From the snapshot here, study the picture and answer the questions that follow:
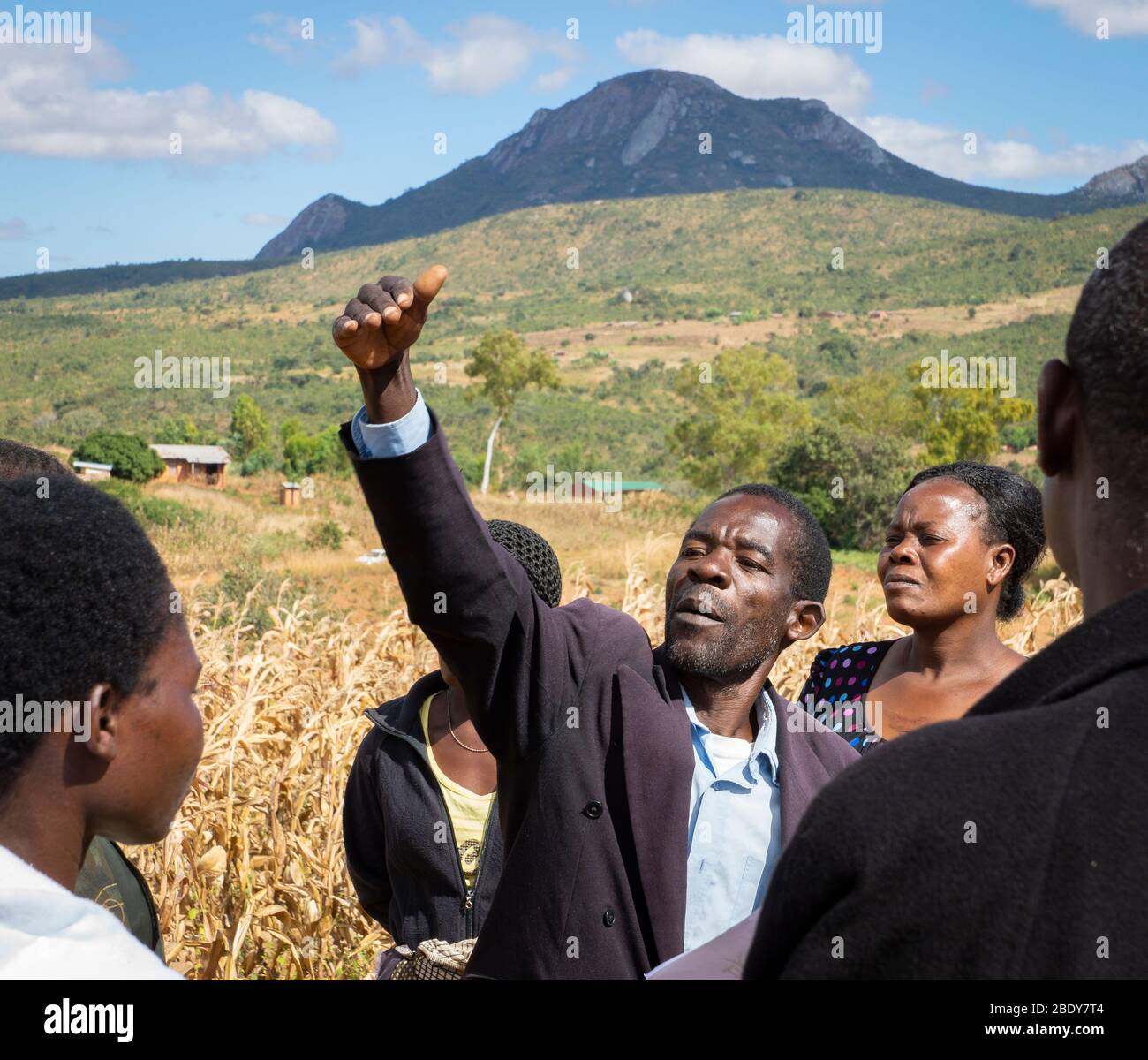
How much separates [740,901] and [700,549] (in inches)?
32.2

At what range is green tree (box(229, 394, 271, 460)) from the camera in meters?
47.6

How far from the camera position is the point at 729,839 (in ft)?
7.75

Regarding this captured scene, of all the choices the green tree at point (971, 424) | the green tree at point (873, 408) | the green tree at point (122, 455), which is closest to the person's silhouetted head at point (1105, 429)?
the green tree at point (971, 424)

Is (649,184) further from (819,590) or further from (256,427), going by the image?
(819,590)

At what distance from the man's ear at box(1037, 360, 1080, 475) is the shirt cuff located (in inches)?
39.2

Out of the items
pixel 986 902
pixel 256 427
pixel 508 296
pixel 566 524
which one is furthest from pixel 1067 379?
pixel 508 296

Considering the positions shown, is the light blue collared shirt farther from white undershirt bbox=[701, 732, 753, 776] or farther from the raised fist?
the raised fist

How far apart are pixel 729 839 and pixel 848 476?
28.7 metres

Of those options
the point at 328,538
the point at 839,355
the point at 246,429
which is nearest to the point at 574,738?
the point at 328,538

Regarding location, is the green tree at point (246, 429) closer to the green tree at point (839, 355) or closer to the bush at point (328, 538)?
the bush at point (328, 538)

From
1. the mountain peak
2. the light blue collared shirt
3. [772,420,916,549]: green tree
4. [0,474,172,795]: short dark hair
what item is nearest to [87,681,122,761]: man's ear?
[0,474,172,795]: short dark hair

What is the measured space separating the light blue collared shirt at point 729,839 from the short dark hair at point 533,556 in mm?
888

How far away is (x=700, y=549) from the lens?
2791 millimetres

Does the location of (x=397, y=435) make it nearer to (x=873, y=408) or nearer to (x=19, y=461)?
(x=19, y=461)
